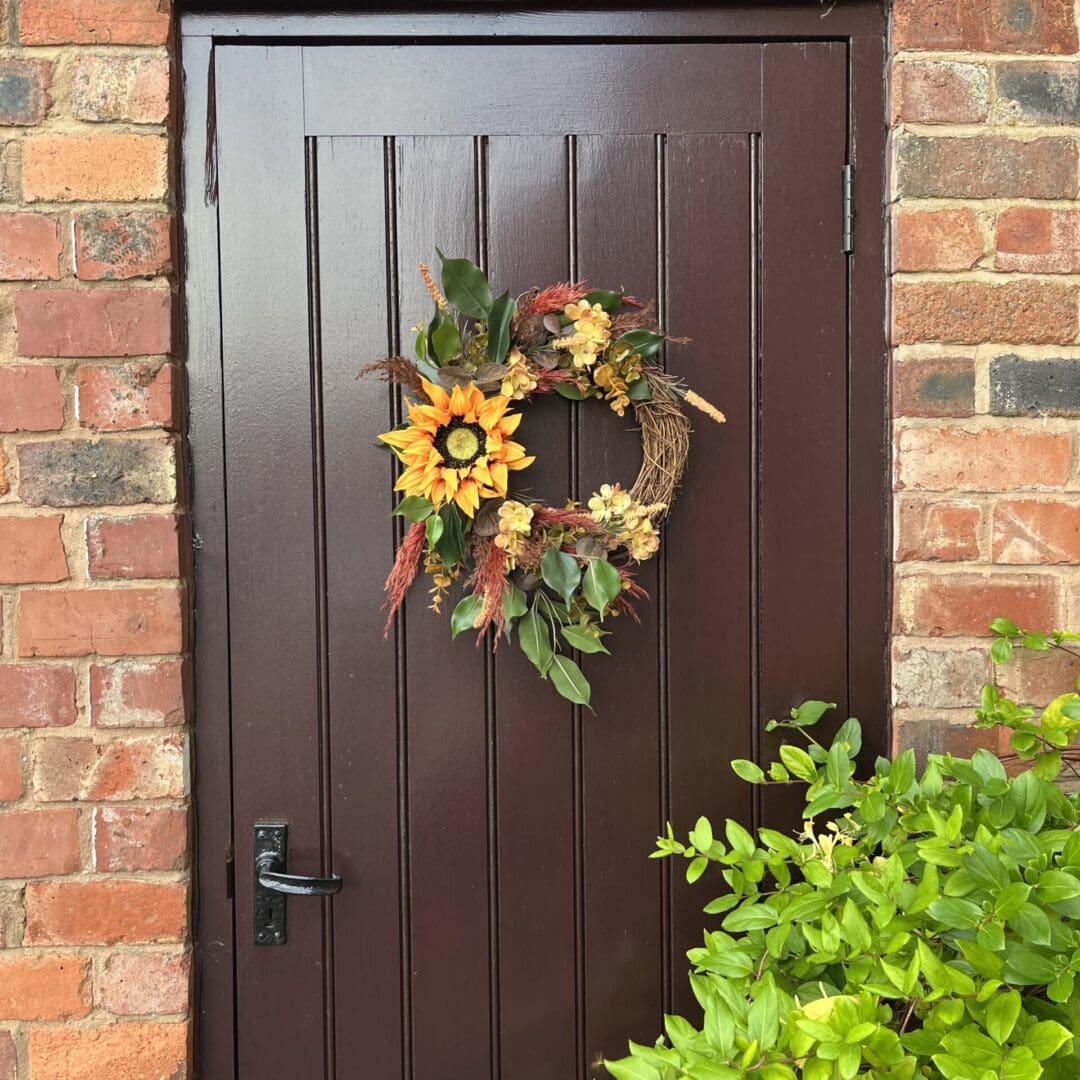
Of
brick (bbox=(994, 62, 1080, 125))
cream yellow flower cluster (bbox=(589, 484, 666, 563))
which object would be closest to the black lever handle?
cream yellow flower cluster (bbox=(589, 484, 666, 563))

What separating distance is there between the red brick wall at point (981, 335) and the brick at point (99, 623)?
3.64 feet

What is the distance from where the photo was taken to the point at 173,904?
52.2 inches

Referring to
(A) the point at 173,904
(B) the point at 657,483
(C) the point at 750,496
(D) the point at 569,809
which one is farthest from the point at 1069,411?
(A) the point at 173,904

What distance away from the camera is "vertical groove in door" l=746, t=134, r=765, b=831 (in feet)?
4.54

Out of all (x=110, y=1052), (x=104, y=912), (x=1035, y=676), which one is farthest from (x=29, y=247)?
(x=1035, y=676)

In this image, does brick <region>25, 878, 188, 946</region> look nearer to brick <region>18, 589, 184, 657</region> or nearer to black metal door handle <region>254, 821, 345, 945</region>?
black metal door handle <region>254, 821, 345, 945</region>

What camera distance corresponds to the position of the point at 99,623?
4.31ft

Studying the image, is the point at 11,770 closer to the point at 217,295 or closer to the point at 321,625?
the point at 321,625

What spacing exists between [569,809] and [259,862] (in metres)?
0.49

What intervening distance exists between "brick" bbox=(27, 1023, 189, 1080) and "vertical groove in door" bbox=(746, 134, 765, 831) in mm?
944

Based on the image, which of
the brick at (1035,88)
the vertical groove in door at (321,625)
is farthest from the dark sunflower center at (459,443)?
→ the brick at (1035,88)

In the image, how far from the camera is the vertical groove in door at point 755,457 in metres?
1.38

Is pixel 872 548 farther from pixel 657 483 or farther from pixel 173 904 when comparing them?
pixel 173 904

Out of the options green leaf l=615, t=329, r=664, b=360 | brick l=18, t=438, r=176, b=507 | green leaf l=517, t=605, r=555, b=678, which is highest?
green leaf l=615, t=329, r=664, b=360
